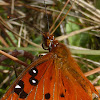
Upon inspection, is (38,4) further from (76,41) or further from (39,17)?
(76,41)

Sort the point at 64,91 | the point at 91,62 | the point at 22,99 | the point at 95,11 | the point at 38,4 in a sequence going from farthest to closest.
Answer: the point at 38,4, the point at 95,11, the point at 91,62, the point at 64,91, the point at 22,99

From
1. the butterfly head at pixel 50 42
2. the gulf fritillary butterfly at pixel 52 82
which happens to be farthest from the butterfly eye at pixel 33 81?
the butterfly head at pixel 50 42

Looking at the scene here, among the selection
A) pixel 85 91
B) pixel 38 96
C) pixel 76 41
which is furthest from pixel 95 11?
pixel 38 96

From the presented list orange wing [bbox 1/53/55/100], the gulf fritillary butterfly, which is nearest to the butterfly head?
the gulf fritillary butterfly

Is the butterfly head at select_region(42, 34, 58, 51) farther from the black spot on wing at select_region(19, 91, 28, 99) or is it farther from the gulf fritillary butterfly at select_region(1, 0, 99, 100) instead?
the black spot on wing at select_region(19, 91, 28, 99)

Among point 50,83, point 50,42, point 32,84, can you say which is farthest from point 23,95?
point 50,42

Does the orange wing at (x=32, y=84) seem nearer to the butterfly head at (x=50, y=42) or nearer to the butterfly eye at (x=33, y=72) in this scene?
the butterfly eye at (x=33, y=72)

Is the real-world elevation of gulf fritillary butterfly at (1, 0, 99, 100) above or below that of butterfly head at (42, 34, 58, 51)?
below

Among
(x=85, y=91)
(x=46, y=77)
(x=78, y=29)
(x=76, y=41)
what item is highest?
(x=78, y=29)
